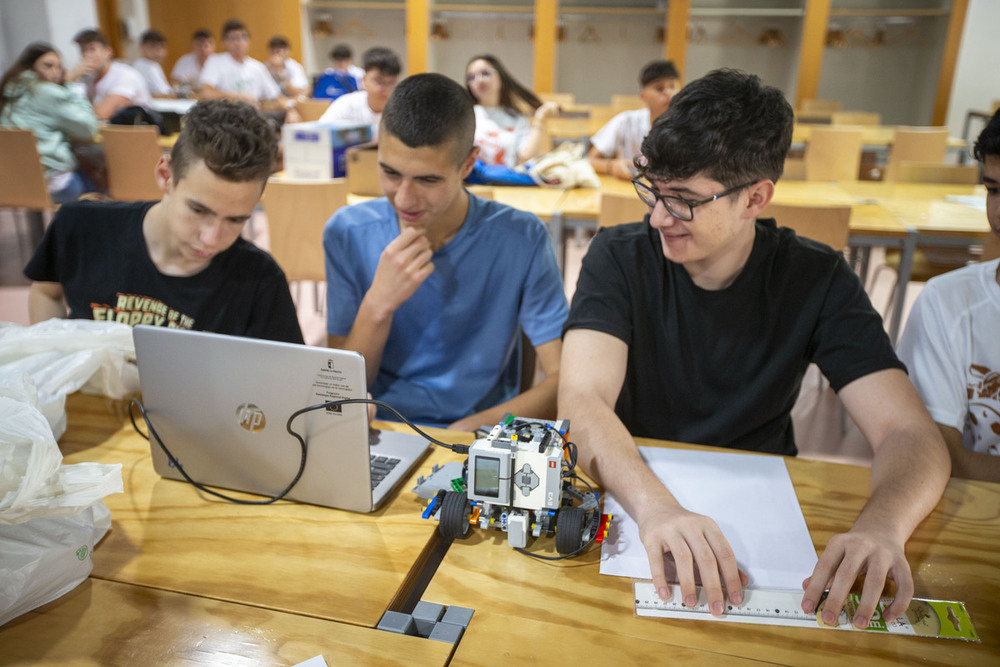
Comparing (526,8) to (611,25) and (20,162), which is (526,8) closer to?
(611,25)

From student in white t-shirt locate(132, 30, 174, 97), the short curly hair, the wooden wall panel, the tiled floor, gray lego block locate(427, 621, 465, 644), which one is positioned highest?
the wooden wall panel

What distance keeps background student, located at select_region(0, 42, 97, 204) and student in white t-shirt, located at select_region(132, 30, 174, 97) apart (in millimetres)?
3568

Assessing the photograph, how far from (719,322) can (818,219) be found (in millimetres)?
1414

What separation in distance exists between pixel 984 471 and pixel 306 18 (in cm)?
950

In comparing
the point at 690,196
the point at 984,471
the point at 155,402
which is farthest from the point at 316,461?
the point at 984,471

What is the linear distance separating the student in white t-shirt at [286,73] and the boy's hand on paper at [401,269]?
7.49 metres

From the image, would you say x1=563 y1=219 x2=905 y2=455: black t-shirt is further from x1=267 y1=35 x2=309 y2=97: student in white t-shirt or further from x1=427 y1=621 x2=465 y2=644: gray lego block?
x1=267 y1=35 x2=309 y2=97: student in white t-shirt

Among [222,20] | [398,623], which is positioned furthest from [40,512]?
[222,20]

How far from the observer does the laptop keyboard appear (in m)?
1.03

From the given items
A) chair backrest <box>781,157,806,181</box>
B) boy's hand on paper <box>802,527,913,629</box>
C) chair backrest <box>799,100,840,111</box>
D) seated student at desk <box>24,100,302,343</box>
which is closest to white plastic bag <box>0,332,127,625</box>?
seated student at desk <box>24,100,302,343</box>

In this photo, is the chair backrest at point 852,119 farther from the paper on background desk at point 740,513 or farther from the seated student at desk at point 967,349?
the paper on background desk at point 740,513

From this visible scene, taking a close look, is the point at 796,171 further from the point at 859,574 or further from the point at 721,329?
the point at 859,574

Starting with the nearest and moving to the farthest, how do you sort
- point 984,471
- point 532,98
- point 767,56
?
point 984,471 → point 532,98 → point 767,56

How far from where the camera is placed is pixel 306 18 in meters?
9.05
